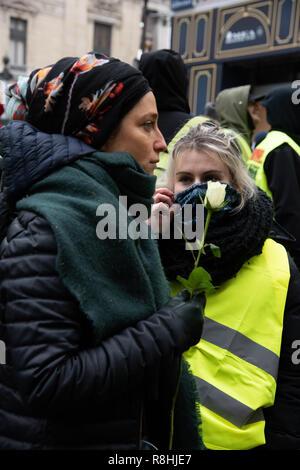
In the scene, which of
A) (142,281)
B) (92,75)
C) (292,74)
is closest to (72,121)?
(92,75)

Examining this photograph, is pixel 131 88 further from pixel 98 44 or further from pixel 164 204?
pixel 98 44

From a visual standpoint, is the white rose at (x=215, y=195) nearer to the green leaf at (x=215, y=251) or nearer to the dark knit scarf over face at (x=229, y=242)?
the green leaf at (x=215, y=251)

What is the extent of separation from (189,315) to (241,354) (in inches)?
19.7

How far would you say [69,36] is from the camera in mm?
27906

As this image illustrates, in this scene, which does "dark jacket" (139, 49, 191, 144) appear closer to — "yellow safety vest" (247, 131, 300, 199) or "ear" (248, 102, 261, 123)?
"yellow safety vest" (247, 131, 300, 199)

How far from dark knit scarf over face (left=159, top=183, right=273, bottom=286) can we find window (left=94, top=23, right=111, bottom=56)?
29.3m

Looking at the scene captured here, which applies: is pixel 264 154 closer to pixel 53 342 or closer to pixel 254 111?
pixel 254 111

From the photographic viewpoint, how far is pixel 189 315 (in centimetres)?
120

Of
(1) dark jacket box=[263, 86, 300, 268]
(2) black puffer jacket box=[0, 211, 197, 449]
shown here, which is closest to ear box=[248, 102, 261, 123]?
(1) dark jacket box=[263, 86, 300, 268]

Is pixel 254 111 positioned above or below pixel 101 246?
below

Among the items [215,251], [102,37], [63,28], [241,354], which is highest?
[215,251]

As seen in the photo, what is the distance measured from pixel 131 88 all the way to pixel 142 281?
0.52 m

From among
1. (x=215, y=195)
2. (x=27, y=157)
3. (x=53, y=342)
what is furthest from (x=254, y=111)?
(x=53, y=342)

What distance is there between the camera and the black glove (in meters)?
1.18
